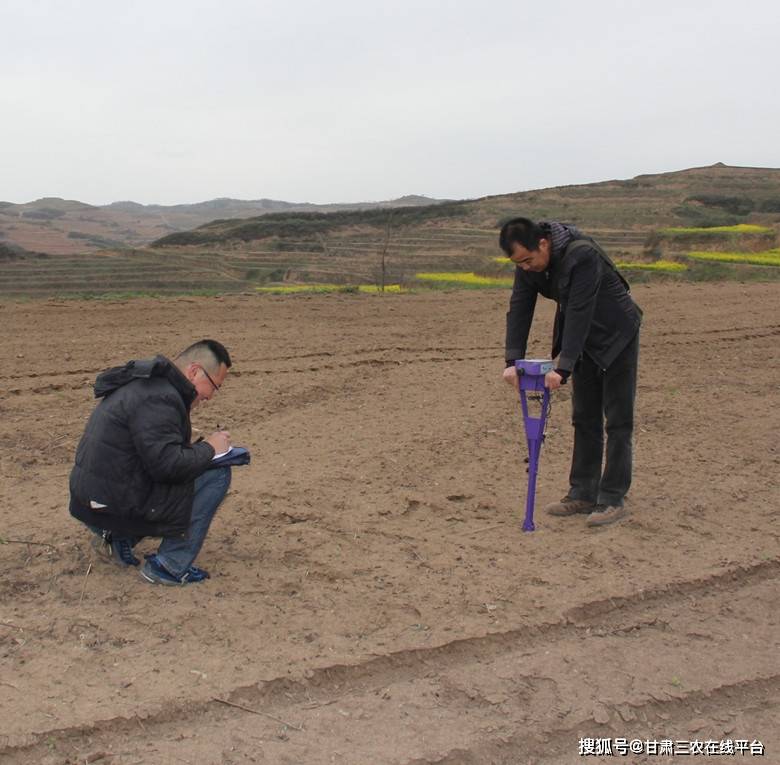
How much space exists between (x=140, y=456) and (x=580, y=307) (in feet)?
7.92

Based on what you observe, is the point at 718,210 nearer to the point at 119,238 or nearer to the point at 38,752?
the point at 38,752

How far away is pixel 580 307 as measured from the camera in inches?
185

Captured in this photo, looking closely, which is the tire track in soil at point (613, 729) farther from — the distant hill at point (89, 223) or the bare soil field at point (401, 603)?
the distant hill at point (89, 223)

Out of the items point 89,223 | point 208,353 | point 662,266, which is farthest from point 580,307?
point 89,223

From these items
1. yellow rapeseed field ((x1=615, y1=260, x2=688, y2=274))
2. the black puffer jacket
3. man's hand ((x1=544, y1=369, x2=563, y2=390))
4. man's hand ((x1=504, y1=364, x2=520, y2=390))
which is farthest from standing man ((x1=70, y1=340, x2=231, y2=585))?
yellow rapeseed field ((x1=615, y1=260, x2=688, y2=274))

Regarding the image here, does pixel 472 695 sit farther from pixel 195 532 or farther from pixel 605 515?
pixel 605 515

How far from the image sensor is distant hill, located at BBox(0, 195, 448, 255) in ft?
214

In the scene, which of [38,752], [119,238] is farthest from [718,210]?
[119,238]

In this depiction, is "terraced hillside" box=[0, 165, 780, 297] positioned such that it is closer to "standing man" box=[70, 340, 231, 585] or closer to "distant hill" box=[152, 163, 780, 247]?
"distant hill" box=[152, 163, 780, 247]

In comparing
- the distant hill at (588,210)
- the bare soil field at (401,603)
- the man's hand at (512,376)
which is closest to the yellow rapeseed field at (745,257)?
the distant hill at (588,210)

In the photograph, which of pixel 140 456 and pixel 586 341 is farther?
pixel 586 341

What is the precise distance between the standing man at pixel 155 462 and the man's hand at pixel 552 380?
172 centimetres

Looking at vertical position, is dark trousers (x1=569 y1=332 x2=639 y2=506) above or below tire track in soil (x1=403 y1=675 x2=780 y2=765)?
above

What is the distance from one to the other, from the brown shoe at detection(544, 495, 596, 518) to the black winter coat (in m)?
0.94
